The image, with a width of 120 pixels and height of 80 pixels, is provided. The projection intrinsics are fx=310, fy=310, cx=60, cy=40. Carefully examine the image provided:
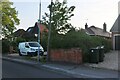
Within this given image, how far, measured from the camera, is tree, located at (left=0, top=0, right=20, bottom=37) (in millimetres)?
54844

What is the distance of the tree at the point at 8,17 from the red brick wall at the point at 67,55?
27.6 metres

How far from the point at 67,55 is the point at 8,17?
3191 cm

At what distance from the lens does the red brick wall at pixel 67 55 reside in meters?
24.8

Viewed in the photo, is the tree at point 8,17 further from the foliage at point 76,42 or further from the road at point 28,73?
the road at point 28,73

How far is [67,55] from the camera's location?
85.6 ft

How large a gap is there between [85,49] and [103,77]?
27.7ft

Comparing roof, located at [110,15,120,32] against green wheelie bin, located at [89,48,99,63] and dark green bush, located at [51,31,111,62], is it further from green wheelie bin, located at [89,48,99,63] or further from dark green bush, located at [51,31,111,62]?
green wheelie bin, located at [89,48,99,63]

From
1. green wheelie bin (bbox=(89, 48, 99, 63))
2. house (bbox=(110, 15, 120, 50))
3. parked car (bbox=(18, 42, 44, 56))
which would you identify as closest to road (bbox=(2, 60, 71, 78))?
green wheelie bin (bbox=(89, 48, 99, 63))

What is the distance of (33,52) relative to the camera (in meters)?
35.2

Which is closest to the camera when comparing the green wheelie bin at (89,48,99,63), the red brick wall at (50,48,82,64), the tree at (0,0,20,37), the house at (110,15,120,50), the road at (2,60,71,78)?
the road at (2,60,71,78)

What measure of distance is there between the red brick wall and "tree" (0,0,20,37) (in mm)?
27564

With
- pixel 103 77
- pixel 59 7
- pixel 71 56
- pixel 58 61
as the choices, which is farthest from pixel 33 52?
pixel 103 77

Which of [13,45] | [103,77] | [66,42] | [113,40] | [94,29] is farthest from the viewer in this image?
[94,29]

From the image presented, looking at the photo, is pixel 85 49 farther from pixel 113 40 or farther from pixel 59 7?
pixel 113 40
